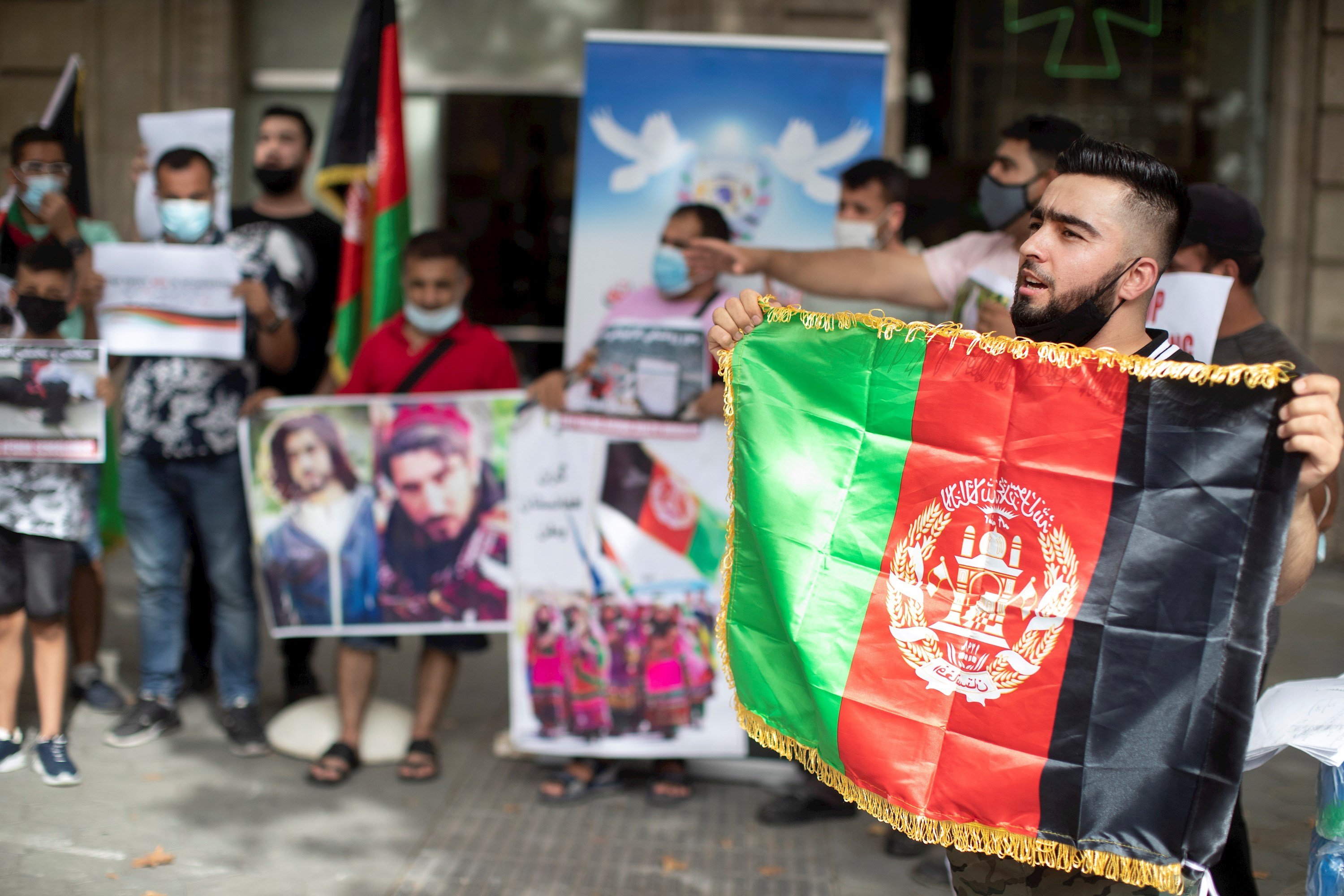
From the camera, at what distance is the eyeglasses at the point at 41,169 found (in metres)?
4.35

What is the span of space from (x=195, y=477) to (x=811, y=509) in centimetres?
292

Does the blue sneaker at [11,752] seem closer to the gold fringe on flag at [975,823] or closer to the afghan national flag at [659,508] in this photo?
the afghan national flag at [659,508]

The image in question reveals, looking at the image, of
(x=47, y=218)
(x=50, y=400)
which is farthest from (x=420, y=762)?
(x=47, y=218)

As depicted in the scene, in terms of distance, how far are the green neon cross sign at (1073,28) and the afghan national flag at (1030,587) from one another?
6.63 metres

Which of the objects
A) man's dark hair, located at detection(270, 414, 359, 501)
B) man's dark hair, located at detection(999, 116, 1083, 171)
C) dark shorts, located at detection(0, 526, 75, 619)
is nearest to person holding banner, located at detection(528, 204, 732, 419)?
man's dark hair, located at detection(270, 414, 359, 501)

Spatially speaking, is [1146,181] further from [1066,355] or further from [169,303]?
[169,303]

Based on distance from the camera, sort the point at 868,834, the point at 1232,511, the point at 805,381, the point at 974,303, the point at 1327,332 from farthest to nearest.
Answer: the point at 1327,332, the point at 868,834, the point at 974,303, the point at 805,381, the point at 1232,511

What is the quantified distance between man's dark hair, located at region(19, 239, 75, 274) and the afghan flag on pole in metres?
0.99

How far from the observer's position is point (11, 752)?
410cm

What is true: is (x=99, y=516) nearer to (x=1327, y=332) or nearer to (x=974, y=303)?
(x=974, y=303)

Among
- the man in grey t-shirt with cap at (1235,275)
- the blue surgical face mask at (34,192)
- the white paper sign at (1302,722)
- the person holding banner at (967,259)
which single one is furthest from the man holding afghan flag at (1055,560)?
the blue surgical face mask at (34,192)

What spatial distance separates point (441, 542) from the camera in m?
A: 4.25

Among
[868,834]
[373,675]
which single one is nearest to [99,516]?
[373,675]

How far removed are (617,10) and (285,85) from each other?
2.43m
